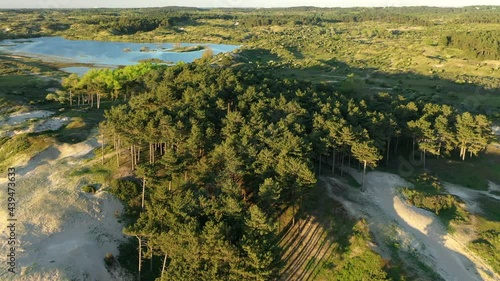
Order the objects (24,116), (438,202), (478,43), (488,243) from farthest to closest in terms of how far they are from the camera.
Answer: (478,43), (24,116), (438,202), (488,243)

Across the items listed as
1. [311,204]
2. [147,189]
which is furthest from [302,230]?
[147,189]

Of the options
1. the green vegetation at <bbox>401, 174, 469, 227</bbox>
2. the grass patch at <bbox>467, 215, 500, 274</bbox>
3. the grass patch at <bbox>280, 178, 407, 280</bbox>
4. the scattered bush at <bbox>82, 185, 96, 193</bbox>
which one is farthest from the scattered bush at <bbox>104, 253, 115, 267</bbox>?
the grass patch at <bbox>467, 215, 500, 274</bbox>

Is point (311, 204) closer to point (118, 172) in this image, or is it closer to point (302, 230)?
point (302, 230)

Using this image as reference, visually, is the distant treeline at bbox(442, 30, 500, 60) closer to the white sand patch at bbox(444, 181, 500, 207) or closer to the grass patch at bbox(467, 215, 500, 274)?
the white sand patch at bbox(444, 181, 500, 207)

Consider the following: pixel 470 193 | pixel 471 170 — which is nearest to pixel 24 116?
pixel 470 193

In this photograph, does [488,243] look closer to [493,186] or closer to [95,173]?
[493,186]

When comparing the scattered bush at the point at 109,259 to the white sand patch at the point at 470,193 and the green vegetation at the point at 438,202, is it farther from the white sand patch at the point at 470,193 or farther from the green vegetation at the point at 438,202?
the white sand patch at the point at 470,193
